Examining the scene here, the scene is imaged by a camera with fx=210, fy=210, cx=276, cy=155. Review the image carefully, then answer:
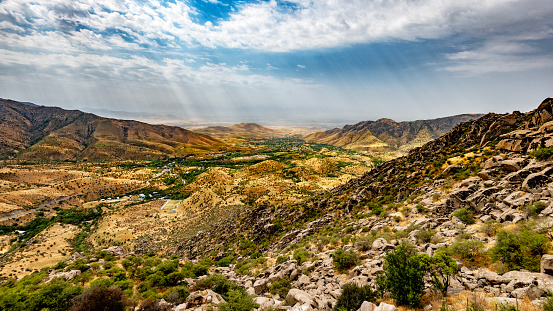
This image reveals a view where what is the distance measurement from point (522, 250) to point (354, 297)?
20.1ft

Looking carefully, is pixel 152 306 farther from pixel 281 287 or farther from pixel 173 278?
pixel 281 287

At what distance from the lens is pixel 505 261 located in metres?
7.63

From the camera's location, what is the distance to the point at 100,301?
9.99 meters

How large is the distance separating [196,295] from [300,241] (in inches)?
413

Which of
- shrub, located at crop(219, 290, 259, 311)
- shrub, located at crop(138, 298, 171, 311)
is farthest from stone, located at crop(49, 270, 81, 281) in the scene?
shrub, located at crop(219, 290, 259, 311)

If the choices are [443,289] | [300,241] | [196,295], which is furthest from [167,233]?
[443,289]

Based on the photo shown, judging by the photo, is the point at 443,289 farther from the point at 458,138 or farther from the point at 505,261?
the point at 458,138

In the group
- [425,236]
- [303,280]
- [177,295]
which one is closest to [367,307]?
[303,280]

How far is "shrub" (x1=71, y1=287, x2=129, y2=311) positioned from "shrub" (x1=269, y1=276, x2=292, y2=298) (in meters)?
7.43

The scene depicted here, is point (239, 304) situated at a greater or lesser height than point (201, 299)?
greater

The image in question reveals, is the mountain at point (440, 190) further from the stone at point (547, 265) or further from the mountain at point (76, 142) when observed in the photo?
the mountain at point (76, 142)

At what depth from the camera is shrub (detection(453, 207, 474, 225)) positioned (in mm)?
11828

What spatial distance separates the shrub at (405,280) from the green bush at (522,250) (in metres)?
2.88

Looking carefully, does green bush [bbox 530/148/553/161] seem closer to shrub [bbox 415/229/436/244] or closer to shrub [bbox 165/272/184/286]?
shrub [bbox 415/229/436/244]
